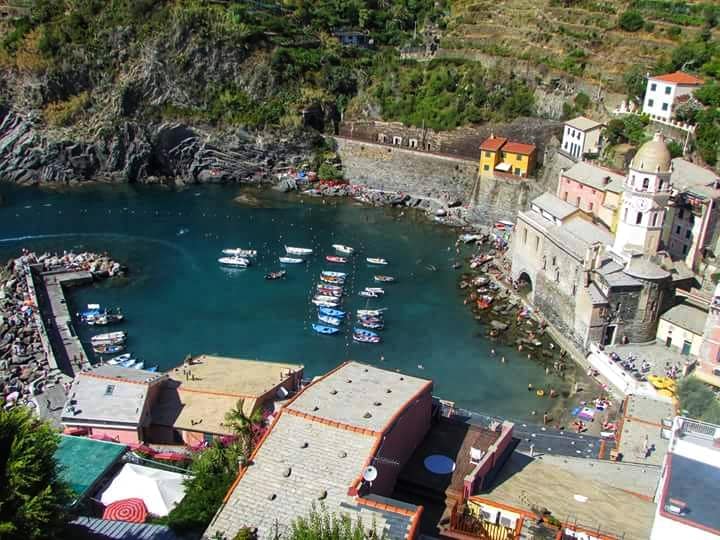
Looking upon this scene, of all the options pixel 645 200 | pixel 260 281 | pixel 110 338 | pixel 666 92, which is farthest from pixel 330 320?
pixel 666 92

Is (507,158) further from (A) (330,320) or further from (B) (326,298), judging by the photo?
(A) (330,320)

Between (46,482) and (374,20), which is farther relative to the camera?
→ (374,20)

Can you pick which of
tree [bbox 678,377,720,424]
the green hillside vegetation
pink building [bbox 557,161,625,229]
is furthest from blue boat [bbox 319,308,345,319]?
the green hillside vegetation

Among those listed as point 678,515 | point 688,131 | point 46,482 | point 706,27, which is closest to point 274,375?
point 46,482

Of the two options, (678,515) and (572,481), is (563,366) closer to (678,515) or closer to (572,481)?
(572,481)

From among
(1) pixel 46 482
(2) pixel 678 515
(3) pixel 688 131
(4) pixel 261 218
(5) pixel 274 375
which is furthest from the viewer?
(4) pixel 261 218

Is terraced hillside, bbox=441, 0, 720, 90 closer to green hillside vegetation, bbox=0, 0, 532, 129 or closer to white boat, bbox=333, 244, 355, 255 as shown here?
green hillside vegetation, bbox=0, 0, 532, 129
